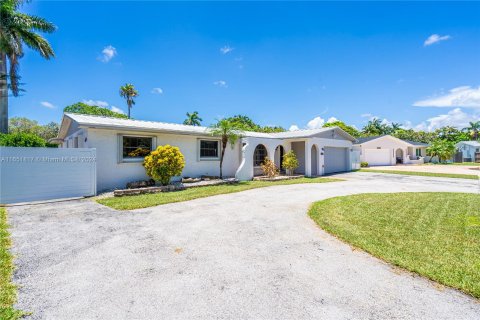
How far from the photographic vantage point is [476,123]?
171ft

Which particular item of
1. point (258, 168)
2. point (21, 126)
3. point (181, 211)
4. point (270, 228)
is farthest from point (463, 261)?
point (21, 126)

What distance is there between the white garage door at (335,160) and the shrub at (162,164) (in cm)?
1399

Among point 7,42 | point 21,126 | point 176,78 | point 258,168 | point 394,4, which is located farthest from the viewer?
point 21,126

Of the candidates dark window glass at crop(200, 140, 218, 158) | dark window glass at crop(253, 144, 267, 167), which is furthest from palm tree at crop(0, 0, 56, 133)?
dark window glass at crop(253, 144, 267, 167)

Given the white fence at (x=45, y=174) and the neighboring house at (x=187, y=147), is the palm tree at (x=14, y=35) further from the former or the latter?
the white fence at (x=45, y=174)

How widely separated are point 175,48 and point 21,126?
46892mm

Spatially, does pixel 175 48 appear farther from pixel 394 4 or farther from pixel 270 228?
pixel 270 228

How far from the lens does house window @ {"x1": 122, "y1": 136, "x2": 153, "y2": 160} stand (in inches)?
453

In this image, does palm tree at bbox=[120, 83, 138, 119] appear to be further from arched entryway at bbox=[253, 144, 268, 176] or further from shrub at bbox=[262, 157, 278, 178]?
shrub at bbox=[262, 157, 278, 178]

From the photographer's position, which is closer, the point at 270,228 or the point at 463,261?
Result: the point at 463,261

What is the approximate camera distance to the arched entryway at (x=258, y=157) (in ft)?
56.3

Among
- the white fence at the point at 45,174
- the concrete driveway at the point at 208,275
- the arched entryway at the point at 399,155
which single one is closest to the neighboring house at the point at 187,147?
the white fence at the point at 45,174

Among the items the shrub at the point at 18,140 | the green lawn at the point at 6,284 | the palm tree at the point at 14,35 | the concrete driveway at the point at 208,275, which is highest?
the palm tree at the point at 14,35

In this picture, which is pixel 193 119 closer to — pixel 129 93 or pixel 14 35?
pixel 129 93
